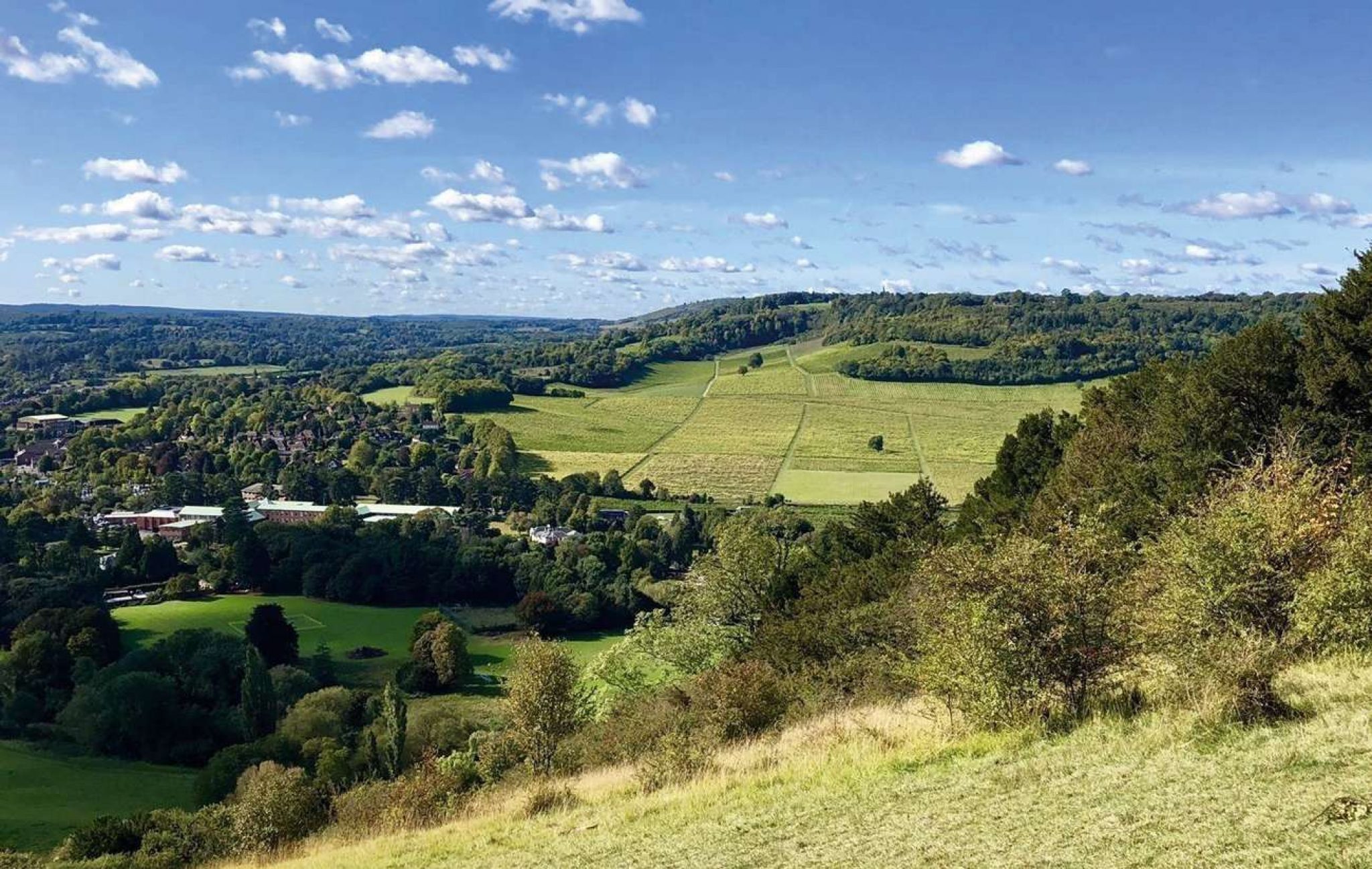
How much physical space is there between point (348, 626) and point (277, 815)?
184 ft

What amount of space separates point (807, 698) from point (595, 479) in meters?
90.0

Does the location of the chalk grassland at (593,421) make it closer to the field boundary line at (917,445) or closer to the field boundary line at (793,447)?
the field boundary line at (793,447)

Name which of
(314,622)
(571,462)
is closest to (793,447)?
(571,462)

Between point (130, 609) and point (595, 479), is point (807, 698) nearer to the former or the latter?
point (130, 609)

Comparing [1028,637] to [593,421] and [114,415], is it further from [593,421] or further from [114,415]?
[114,415]

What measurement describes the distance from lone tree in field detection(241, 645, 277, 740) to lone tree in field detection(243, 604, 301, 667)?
1259cm

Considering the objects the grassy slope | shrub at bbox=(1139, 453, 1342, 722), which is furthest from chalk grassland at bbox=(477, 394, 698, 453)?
shrub at bbox=(1139, 453, 1342, 722)

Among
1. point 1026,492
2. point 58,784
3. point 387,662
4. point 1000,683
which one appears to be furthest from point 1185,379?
point 387,662

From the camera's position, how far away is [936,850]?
11133mm

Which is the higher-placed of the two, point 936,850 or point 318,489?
point 936,850

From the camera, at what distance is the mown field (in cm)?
6675

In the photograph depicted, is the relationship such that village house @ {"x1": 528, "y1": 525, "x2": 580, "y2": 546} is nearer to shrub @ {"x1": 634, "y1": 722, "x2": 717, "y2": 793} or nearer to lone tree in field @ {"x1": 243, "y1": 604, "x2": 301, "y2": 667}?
lone tree in field @ {"x1": 243, "y1": 604, "x2": 301, "y2": 667}

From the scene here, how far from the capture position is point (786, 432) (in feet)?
424

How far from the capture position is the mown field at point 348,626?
219 feet
